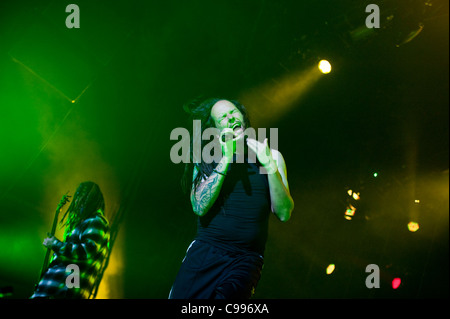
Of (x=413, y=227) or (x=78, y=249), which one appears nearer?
(x=78, y=249)

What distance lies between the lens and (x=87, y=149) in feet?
9.67

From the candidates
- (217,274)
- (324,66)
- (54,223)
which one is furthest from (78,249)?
(324,66)

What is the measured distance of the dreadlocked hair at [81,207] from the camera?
8.98ft

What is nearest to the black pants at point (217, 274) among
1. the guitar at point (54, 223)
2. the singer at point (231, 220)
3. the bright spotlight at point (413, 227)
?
Answer: the singer at point (231, 220)

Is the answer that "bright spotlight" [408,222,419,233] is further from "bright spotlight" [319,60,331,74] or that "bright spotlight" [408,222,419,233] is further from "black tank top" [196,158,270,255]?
"black tank top" [196,158,270,255]

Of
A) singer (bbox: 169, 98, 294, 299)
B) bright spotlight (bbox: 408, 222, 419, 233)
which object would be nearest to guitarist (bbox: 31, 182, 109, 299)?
singer (bbox: 169, 98, 294, 299)

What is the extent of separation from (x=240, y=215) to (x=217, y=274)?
35 cm

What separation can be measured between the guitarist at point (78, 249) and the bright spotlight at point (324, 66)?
10.4 feet

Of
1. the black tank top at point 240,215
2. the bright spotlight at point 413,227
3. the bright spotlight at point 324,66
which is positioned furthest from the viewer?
the bright spotlight at point 413,227

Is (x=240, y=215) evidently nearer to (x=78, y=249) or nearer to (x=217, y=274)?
(x=217, y=274)

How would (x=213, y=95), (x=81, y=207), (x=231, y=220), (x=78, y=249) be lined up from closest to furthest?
(x=231, y=220) < (x=78, y=249) < (x=81, y=207) < (x=213, y=95)

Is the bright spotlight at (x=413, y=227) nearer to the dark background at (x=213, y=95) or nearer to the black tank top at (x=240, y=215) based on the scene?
the dark background at (x=213, y=95)

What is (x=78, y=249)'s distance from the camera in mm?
2506

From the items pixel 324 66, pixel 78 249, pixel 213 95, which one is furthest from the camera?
pixel 324 66
